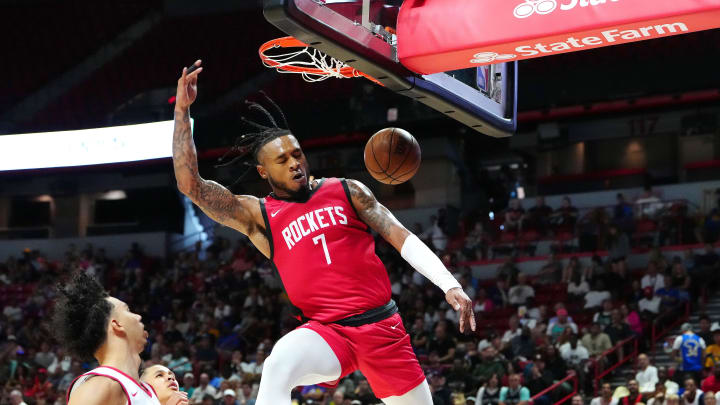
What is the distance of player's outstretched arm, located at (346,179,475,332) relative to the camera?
12.9 feet

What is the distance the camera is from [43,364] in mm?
15820

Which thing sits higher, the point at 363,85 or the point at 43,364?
the point at 363,85

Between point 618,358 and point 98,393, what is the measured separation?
1021 cm

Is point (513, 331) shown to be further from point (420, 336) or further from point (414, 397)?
point (414, 397)

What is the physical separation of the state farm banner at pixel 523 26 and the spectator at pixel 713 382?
6417mm

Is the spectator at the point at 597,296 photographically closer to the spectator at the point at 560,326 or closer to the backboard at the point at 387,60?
the spectator at the point at 560,326

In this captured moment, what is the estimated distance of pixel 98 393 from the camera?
2.97m

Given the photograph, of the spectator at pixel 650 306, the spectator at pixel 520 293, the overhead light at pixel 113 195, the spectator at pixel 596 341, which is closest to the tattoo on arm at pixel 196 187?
the spectator at pixel 596 341

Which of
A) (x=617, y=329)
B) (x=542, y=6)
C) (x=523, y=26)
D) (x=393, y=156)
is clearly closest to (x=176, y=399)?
(x=393, y=156)

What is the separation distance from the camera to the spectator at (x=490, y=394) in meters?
10.8

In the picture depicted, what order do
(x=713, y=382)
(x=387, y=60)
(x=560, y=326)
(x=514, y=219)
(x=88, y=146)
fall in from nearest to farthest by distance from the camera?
1. (x=387, y=60)
2. (x=713, y=382)
3. (x=560, y=326)
4. (x=88, y=146)
5. (x=514, y=219)

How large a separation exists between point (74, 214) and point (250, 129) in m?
8.07

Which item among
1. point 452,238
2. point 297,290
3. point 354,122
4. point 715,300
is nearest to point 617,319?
point 715,300

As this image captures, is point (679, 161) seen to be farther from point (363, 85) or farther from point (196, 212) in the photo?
point (196, 212)
